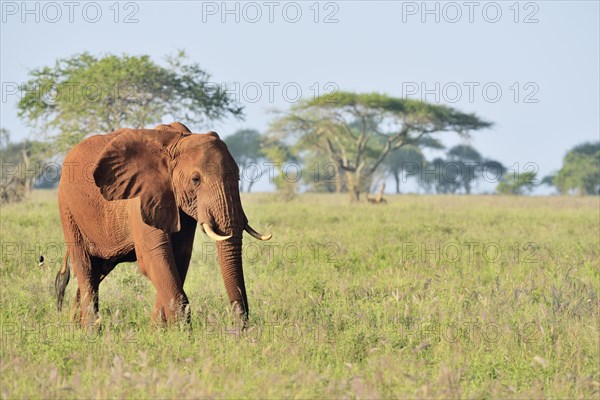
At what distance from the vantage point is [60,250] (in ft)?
44.2

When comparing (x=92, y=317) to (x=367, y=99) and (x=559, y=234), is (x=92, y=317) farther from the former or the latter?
(x=367, y=99)

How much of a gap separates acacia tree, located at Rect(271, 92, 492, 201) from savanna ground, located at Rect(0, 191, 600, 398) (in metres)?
29.0

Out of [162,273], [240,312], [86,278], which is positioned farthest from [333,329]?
[86,278]

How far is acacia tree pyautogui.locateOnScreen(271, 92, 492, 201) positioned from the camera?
43.1 metres

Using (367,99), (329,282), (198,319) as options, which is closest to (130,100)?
(367,99)

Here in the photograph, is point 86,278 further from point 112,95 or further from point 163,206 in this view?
point 112,95

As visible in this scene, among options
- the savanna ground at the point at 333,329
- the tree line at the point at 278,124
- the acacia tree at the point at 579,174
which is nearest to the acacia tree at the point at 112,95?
the tree line at the point at 278,124

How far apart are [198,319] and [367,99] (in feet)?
118

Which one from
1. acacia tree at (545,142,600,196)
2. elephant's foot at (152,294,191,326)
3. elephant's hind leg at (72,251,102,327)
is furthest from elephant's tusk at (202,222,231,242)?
acacia tree at (545,142,600,196)

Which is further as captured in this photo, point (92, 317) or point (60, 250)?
point (60, 250)

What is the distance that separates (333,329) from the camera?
7766 mm

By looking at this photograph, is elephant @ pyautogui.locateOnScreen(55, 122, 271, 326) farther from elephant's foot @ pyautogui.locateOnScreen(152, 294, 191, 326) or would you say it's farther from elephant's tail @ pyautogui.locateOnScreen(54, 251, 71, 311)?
elephant's tail @ pyautogui.locateOnScreen(54, 251, 71, 311)

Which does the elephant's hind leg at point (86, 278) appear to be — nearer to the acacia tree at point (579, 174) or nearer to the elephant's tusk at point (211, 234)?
the elephant's tusk at point (211, 234)

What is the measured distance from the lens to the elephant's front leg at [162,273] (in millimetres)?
7430
